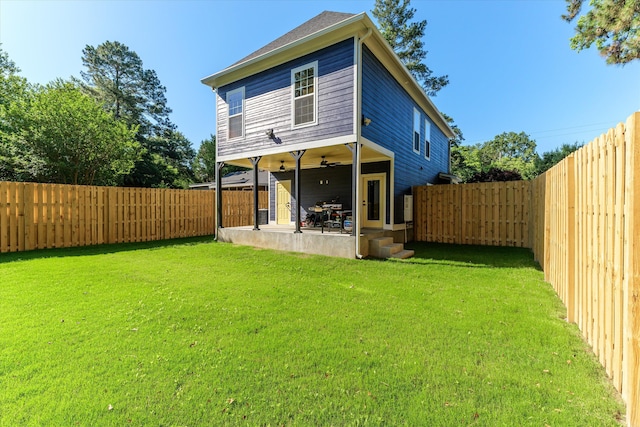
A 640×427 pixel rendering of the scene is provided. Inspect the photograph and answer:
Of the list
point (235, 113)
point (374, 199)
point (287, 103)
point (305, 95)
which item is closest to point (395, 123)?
point (374, 199)

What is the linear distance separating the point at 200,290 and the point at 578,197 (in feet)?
17.0

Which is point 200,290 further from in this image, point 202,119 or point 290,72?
point 202,119

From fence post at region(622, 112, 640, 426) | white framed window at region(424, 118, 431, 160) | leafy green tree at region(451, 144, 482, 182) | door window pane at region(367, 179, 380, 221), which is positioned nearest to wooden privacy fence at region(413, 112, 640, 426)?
fence post at region(622, 112, 640, 426)

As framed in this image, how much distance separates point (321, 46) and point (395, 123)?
3.58 meters

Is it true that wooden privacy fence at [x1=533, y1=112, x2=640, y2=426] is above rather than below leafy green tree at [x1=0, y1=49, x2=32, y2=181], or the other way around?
below

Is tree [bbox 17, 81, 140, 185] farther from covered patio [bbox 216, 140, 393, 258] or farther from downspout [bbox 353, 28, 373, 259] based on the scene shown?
downspout [bbox 353, 28, 373, 259]

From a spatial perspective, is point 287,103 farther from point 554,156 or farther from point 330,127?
point 554,156

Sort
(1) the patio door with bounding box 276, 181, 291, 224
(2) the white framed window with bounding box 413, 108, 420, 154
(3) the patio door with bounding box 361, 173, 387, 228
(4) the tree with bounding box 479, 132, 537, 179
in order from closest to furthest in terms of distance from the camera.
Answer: (3) the patio door with bounding box 361, 173, 387, 228
(2) the white framed window with bounding box 413, 108, 420, 154
(1) the patio door with bounding box 276, 181, 291, 224
(4) the tree with bounding box 479, 132, 537, 179

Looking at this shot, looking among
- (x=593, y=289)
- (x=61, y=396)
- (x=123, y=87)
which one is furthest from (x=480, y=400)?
(x=123, y=87)

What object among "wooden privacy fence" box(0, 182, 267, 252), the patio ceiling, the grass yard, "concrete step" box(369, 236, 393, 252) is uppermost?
the patio ceiling

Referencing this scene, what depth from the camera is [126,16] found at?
14.6 meters

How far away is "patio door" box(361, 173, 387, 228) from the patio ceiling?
0.67m

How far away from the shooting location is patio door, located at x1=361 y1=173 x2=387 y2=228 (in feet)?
31.2

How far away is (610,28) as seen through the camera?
→ 893 cm
